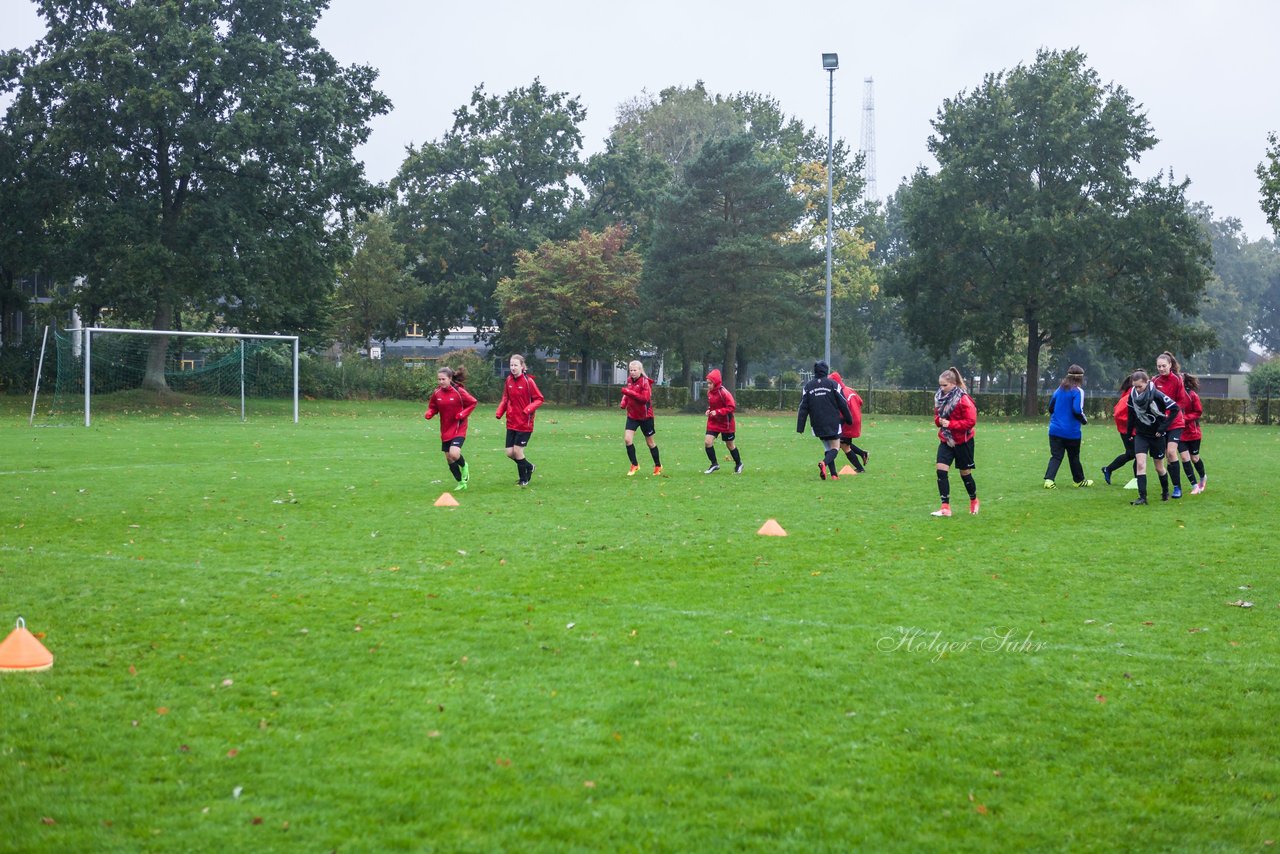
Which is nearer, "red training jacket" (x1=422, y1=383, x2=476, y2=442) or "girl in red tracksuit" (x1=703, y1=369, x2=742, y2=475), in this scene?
"red training jacket" (x1=422, y1=383, x2=476, y2=442)

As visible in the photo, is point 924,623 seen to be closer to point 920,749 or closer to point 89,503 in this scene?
point 920,749

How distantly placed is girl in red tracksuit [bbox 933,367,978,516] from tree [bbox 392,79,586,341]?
52.3 metres

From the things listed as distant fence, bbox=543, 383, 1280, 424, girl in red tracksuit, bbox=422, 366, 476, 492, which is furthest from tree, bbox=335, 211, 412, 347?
girl in red tracksuit, bbox=422, 366, 476, 492

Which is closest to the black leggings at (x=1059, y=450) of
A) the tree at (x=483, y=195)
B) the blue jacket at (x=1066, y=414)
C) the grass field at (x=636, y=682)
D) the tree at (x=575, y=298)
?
the blue jacket at (x=1066, y=414)

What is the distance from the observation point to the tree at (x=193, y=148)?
41188 mm

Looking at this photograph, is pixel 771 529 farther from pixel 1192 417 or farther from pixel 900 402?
pixel 900 402

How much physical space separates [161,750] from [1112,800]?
409cm

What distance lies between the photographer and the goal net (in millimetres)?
39625

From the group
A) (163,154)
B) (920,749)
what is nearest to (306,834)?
(920,749)

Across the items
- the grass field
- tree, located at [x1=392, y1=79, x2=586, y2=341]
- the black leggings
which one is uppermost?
tree, located at [x1=392, y1=79, x2=586, y2=341]

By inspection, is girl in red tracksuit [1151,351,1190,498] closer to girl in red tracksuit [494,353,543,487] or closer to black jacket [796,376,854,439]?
black jacket [796,376,854,439]

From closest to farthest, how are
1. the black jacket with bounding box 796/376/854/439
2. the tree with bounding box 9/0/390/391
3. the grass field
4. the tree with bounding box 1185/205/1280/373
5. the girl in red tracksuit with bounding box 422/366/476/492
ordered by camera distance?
1. the grass field
2. the girl in red tracksuit with bounding box 422/366/476/492
3. the black jacket with bounding box 796/376/854/439
4. the tree with bounding box 9/0/390/391
5. the tree with bounding box 1185/205/1280/373

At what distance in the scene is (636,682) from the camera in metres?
6.27

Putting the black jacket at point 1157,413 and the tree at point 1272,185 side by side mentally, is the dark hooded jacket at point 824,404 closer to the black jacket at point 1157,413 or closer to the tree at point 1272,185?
the black jacket at point 1157,413
